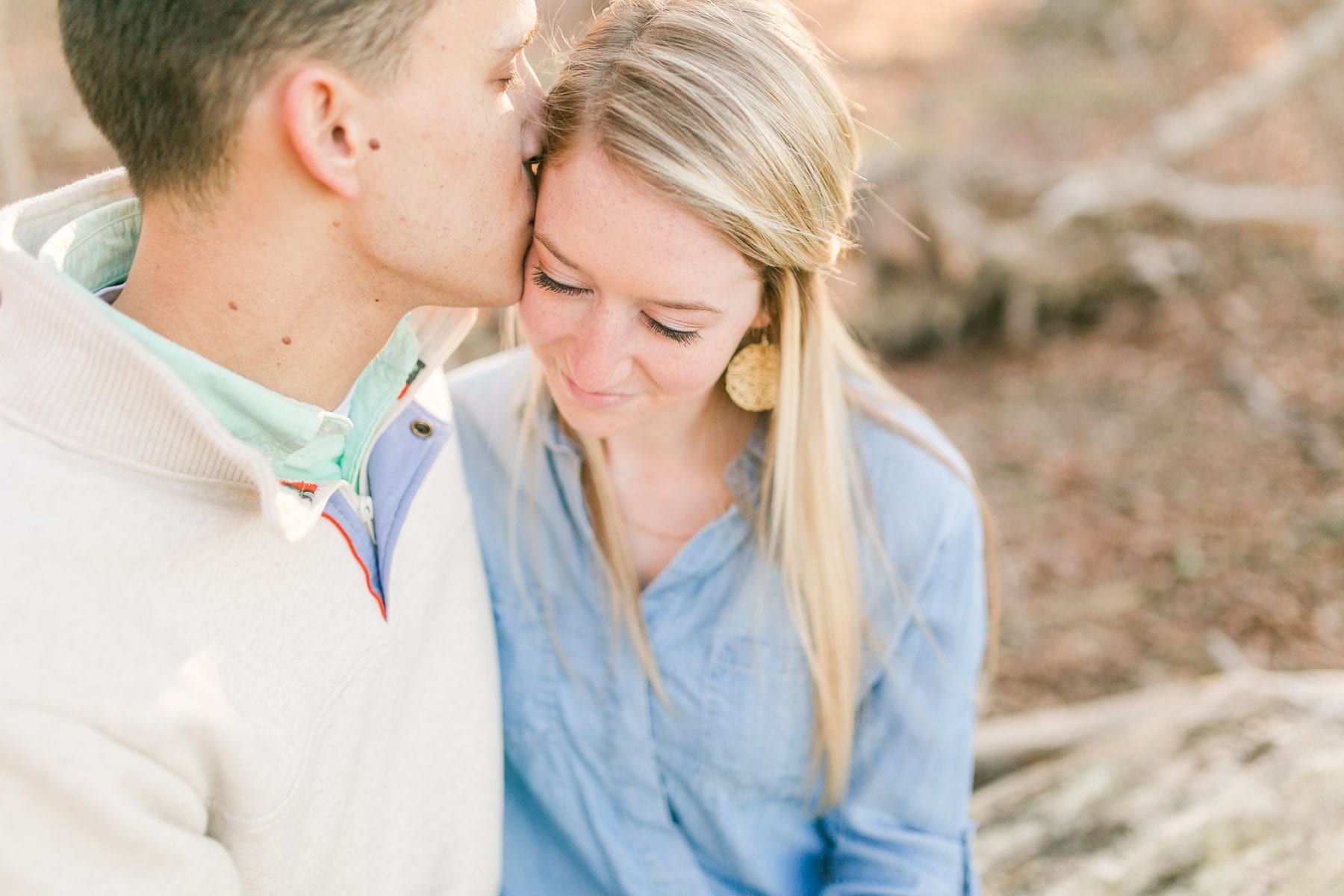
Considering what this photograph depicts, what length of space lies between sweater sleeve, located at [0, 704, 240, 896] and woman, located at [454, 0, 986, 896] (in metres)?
0.87

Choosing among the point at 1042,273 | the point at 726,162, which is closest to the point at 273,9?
the point at 726,162

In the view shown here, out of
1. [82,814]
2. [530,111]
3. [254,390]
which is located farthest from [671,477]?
[82,814]

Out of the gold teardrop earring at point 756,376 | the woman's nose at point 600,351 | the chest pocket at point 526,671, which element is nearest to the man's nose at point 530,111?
the woman's nose at point 600,351

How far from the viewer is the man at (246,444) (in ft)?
4.37

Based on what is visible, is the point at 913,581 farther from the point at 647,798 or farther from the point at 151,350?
the point at 151,350

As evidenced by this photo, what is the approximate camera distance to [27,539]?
1.32m

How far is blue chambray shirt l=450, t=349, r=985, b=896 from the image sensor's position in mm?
2080

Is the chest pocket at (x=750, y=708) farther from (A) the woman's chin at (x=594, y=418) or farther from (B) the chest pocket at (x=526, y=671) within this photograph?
(A) the woman's chin at (x=594, y=418)

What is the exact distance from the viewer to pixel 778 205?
1.75 meters

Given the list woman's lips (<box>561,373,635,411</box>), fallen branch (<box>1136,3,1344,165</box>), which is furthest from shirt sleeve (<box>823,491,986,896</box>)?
fallen branch (<box>1136,3,1344,165</box>)

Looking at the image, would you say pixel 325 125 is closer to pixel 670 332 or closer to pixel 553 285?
pixel 553 285

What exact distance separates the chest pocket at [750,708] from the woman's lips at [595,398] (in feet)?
1.80

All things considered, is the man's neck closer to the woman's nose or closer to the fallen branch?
the woman's nose

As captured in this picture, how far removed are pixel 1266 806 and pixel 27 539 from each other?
2.57 meters
